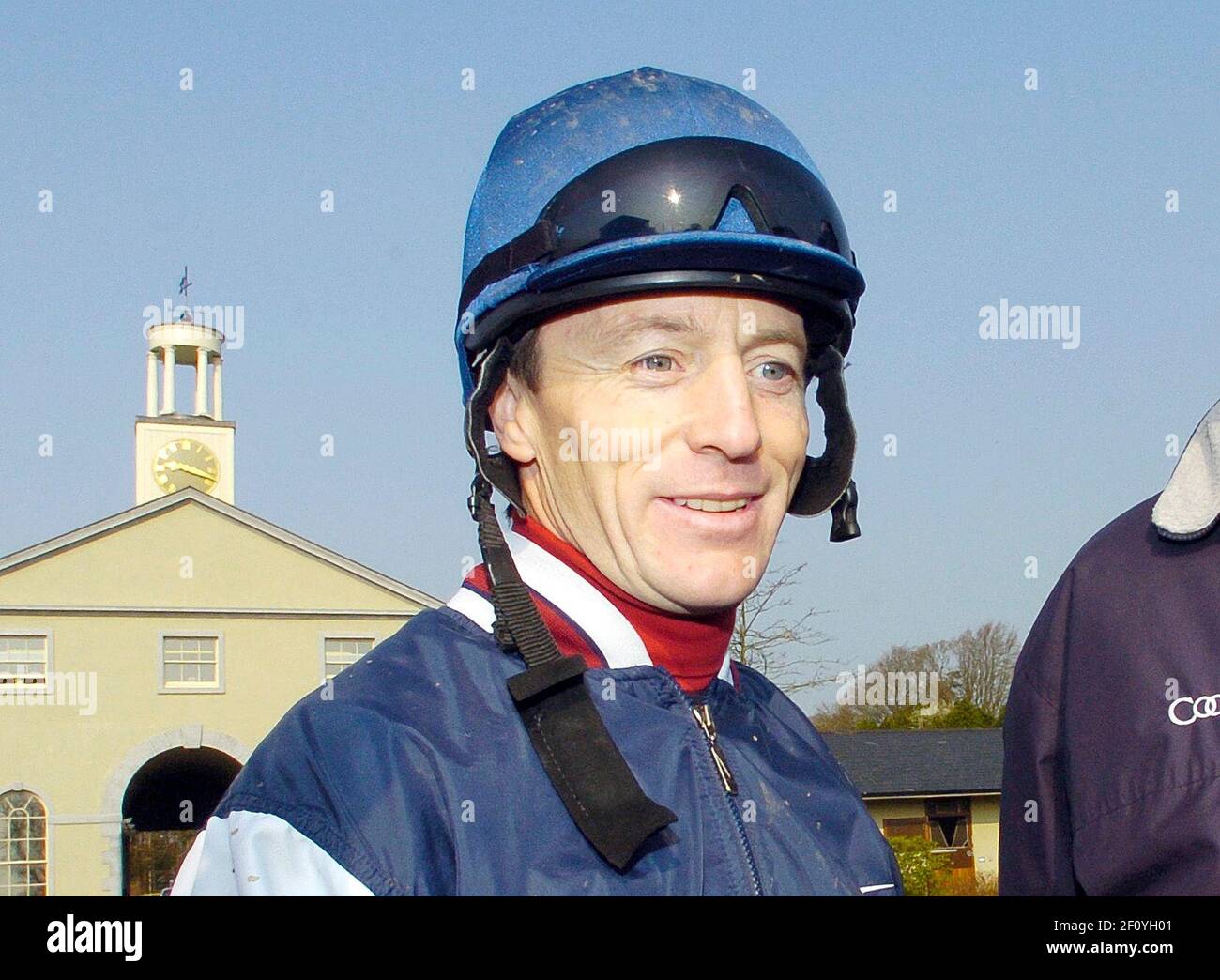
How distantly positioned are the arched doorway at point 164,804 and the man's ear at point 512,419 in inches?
974

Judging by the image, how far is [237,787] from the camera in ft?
5.62

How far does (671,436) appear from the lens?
6.79ft

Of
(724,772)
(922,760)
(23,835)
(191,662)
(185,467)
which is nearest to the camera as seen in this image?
(724,772)

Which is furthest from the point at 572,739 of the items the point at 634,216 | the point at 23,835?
the point at 23,835

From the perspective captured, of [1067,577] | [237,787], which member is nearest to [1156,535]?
[1067,577]

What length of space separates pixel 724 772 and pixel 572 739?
0.29m

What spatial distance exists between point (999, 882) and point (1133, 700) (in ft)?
1.72

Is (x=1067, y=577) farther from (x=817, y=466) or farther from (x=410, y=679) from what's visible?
(x=410, y=679)

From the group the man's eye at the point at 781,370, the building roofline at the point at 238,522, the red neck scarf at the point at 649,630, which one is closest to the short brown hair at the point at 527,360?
the red neck scarf at the point at 649,630

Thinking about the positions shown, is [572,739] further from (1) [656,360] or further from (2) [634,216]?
(2) [634,216]

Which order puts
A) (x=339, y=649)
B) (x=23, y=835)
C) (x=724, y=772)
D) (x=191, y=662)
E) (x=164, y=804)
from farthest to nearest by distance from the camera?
(x=164, y=804)
(x=339, y=649)
(x=191, y=662)
(x=23, y=835)
(x=724, y=772)

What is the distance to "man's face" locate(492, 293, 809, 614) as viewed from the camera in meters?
2.06

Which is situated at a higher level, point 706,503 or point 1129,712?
point 706,503

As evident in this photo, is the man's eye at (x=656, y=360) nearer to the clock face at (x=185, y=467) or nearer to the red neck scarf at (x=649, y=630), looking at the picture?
the red neck scarf at (x=649, y=630)
